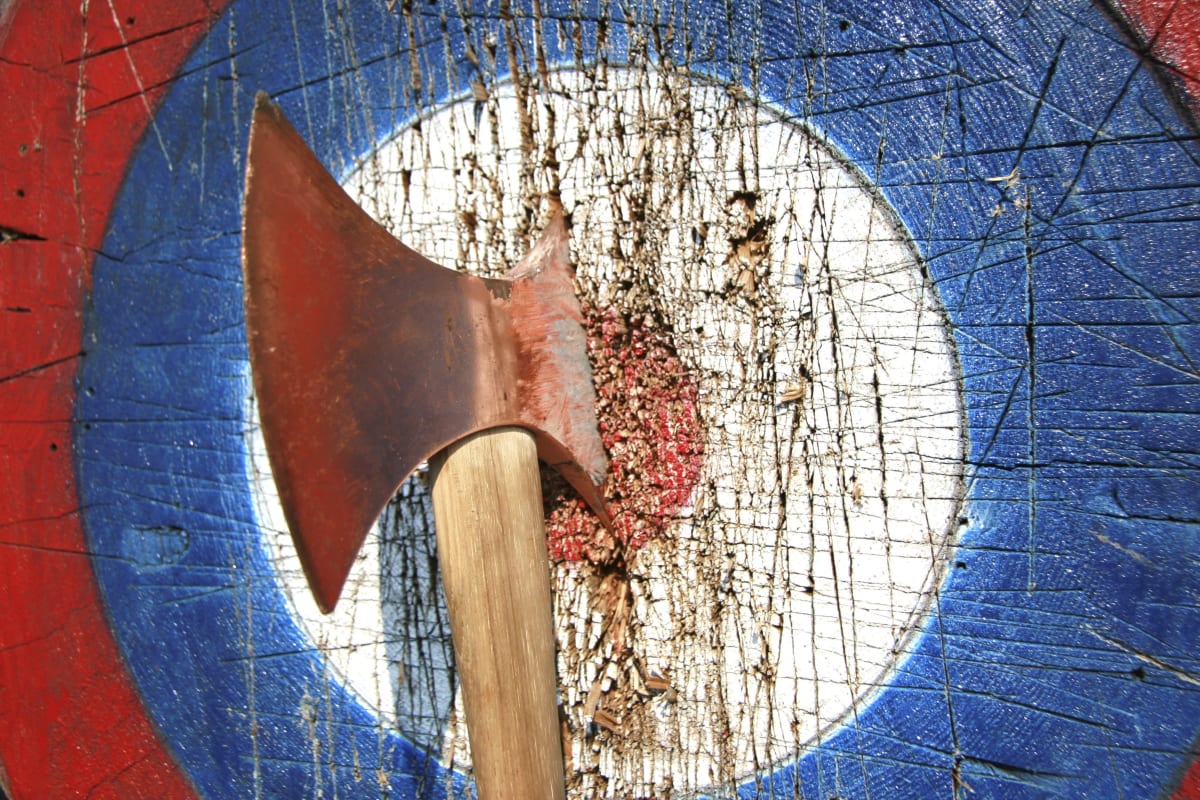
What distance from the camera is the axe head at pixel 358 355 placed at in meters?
0.63

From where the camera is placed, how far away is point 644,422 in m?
0.91

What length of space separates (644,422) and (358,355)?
0.37 m

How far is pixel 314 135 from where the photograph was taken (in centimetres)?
100

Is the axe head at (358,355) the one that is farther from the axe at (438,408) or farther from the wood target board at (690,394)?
the wood target board at (690,394)

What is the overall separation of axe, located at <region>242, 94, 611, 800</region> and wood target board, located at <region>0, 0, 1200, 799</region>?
0.09 metres

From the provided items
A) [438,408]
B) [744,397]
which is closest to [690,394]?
[744,397]

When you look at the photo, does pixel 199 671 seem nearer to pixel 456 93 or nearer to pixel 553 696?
pixel 553 696

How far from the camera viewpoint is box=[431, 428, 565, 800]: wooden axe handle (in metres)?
0.76

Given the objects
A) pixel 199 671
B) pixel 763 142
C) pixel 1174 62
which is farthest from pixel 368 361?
pixel 1174 62

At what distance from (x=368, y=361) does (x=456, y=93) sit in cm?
46

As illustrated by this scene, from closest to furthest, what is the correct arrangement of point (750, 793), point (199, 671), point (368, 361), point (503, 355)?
1. point (368, 361)
2. point (503, 355)
3. point (750, 793)
4. point (199, 671)

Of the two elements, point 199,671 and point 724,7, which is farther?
point 199,671

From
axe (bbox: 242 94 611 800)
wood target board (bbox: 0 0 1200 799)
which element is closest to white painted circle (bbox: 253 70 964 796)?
wood target board (bbox: 0 0 1200 799)

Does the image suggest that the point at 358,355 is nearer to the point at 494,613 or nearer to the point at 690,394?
the point at 494,613
